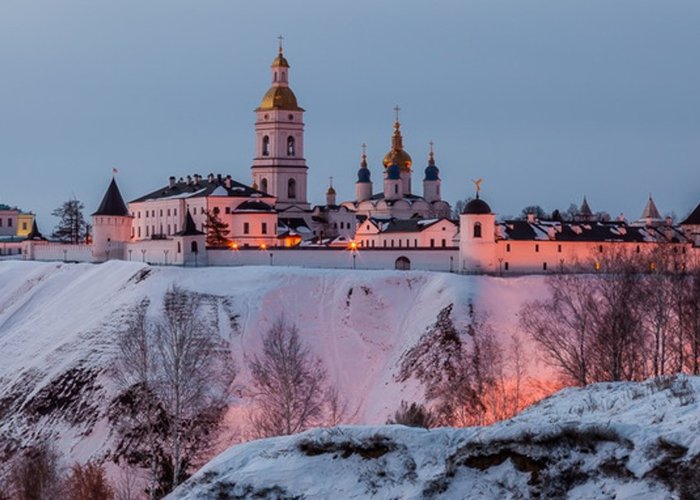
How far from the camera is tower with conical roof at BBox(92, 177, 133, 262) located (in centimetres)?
7944

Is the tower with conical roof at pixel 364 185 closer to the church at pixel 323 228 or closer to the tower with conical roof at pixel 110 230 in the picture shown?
the church at pixel 323 228

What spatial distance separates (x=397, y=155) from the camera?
110 m

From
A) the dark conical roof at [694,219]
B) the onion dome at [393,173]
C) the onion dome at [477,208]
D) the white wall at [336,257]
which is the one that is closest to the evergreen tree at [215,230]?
the white wall at [336,257]

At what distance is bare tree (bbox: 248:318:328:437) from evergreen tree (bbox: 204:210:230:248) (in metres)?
24.0

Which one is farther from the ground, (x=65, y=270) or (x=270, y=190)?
(x=270, y=190)

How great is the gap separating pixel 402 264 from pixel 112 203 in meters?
27.4

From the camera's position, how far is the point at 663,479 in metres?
12.9

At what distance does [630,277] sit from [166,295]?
25500 mm

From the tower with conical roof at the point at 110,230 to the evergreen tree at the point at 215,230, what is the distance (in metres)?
6.41

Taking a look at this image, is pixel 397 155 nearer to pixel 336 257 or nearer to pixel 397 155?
pixel 397 155

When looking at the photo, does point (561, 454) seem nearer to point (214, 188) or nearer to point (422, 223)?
point (422, 223)

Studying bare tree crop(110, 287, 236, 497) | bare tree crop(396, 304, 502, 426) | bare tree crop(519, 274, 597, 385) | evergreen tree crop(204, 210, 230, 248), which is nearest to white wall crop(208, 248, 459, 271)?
bare tree crop(519, 274, 597, 385)

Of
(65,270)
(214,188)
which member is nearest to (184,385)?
(65,270)

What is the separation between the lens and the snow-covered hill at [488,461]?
13.3 m
